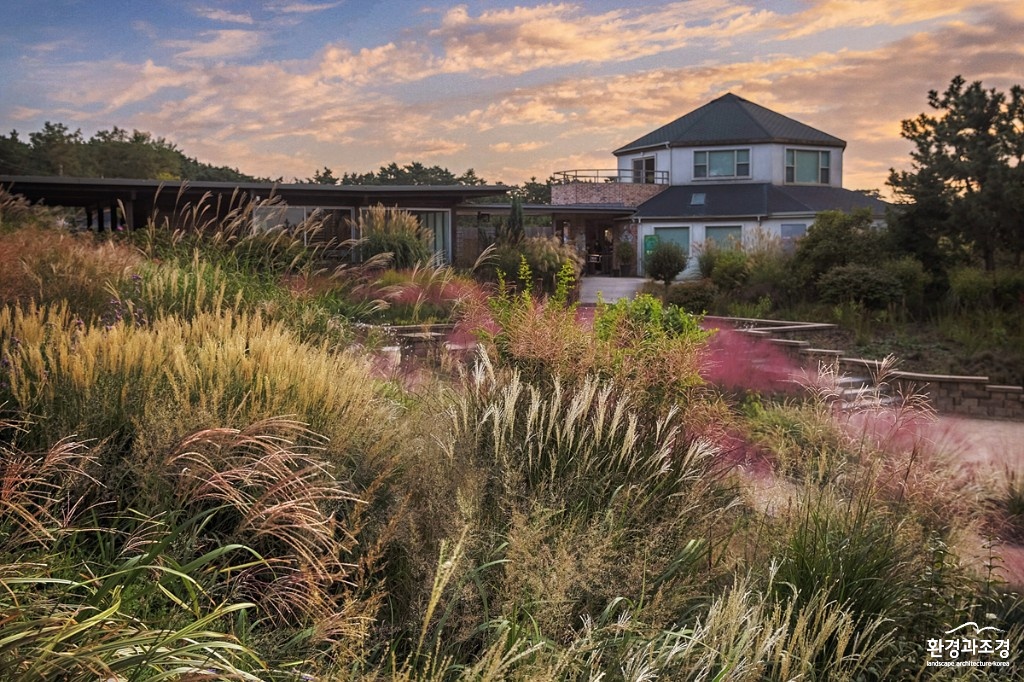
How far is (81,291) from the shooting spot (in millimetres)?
6477

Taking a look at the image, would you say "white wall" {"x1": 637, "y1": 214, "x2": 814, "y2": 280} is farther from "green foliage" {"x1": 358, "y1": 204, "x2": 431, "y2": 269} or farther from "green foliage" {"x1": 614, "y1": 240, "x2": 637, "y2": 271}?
"green foliage" {"x1": 358, "y1": 204, "x2": 431, "y2": 269}

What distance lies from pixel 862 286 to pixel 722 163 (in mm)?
23132

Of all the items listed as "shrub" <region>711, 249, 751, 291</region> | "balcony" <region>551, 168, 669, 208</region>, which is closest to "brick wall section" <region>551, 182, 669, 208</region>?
"balcony" <region>551, 168, 669, 208</region>

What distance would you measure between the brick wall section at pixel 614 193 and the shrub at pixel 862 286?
72.7 feet

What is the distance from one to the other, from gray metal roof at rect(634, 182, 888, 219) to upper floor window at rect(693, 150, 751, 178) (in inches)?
24.0

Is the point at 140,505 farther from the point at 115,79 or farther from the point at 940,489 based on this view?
the point at 115,79

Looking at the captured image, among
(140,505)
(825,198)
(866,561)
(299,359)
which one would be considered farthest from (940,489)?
(825,198)

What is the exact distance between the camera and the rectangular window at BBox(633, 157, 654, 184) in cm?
3856

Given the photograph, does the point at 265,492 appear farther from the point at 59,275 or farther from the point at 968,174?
the point at 968,174

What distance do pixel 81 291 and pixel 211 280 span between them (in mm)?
1105

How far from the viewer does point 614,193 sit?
3716 centimetres

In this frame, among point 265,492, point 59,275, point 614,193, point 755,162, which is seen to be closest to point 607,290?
point 614,193

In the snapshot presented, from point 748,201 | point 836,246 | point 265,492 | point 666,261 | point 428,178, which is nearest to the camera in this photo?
point 265,492

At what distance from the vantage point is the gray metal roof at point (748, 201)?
107 ft
